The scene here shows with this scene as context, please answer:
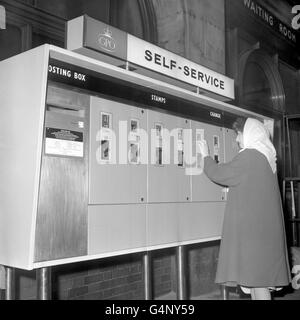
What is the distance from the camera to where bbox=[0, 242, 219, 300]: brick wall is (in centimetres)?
320

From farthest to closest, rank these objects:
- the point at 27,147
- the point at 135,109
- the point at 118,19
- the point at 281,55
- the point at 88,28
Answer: the point at 281,55 < the point at 118,19 < the point at 135,109 < the point at 88,28 < the point at 27,147

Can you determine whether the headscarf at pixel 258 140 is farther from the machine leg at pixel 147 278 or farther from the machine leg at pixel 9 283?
the machine leg at pixel 9 283

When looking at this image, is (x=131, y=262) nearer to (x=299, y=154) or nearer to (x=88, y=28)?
(x=88, y=28)

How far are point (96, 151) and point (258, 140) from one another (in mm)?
1149

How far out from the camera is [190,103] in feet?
10.8

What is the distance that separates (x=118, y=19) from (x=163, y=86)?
1.62 meters

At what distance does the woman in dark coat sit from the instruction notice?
1054 millimetres

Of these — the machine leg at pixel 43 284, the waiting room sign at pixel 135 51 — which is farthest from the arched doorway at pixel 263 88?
the machine leg at pixel 43 284

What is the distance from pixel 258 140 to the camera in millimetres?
2791

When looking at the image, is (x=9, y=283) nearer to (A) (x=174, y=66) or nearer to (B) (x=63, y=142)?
(B) (x=63, y=142)

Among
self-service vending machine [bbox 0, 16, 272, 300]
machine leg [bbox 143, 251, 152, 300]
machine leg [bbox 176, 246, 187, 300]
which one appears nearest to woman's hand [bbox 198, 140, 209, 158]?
self-service vending machine [bbox 0, 16, 272, 300]

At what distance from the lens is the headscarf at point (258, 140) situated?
278 cm
